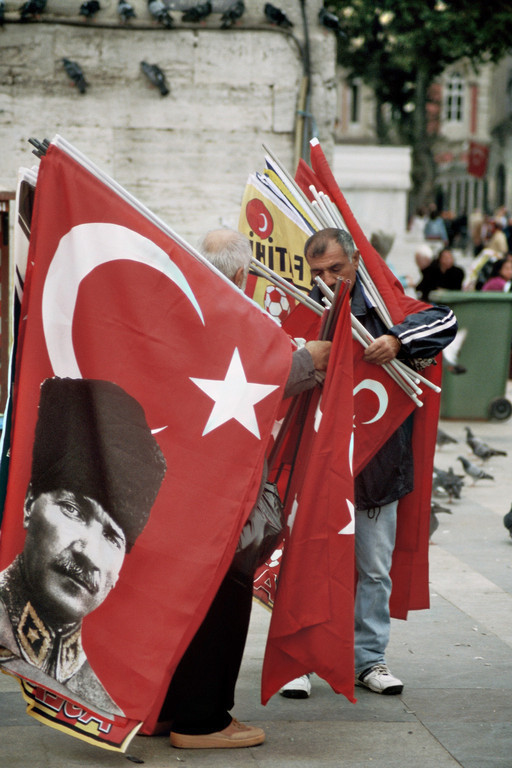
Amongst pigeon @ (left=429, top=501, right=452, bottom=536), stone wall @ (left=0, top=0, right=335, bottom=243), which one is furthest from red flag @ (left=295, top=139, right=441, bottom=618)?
stone wall @ (left=0, top=0, right=335, bottom=243)

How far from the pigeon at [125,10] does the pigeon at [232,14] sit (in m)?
0.84

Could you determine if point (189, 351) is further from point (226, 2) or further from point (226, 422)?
point (226, 2)

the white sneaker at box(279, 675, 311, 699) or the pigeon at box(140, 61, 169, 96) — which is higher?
the pigeon at box(140, 61, 169, 96)

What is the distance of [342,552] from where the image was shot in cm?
405

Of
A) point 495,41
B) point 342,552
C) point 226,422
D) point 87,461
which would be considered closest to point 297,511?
point 342,552

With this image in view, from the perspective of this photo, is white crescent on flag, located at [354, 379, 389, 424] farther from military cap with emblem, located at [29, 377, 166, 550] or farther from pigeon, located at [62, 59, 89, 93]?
pigeon, located at [62, 59, 89, 93]

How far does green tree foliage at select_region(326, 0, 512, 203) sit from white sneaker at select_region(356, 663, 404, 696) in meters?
8.30

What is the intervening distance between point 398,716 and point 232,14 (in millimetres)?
7848

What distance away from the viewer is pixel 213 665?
3.90m

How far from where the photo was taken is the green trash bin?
12266mm

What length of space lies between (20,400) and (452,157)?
209ft

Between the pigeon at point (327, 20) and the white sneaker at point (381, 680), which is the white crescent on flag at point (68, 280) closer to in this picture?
the white sneaker at point (381, 680)

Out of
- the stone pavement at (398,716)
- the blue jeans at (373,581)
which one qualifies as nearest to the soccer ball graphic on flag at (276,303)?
the blue jeans at (373,581)

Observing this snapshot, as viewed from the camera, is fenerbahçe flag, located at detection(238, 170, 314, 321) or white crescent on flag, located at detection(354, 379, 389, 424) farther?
fenerbahçe flag, located at detection(238, 170, 314, 321)
